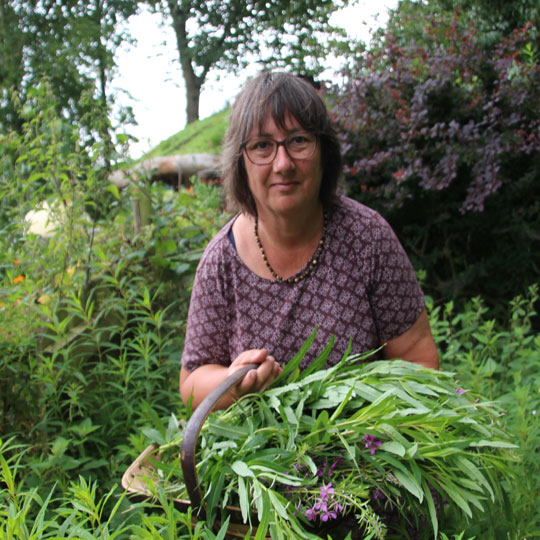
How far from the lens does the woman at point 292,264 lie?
1.94 m

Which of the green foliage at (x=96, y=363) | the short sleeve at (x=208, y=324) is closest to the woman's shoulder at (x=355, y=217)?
the short sleeve at (x=208, y=324)

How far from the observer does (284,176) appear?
192 cm

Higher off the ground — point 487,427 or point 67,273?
point 67,273

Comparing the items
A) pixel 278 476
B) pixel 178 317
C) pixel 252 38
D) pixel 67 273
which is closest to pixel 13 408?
pixel 67 273

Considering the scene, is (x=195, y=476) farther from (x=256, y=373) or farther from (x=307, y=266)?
(x=307, y=266)

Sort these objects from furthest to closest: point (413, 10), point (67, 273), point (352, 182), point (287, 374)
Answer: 1. point (413, 10)
2. point (352, 182)
3. point (67, 273)
4. point (287, 374)

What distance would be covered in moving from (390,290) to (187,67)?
16005 mm

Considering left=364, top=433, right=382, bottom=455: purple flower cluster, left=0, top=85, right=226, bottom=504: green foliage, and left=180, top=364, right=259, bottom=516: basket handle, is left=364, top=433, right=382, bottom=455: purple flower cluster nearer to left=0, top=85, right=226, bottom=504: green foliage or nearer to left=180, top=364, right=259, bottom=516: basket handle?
left=180, top=364, right=259, bottom=516: basket handle

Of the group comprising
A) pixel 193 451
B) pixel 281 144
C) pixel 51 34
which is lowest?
pixel 193 451

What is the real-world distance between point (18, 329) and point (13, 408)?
11.8 inches

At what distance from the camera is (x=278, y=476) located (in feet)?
4.04

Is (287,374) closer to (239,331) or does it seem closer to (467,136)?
(239,331)

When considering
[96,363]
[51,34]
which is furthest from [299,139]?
[51,34]

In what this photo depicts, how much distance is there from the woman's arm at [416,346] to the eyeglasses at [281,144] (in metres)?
0.70
